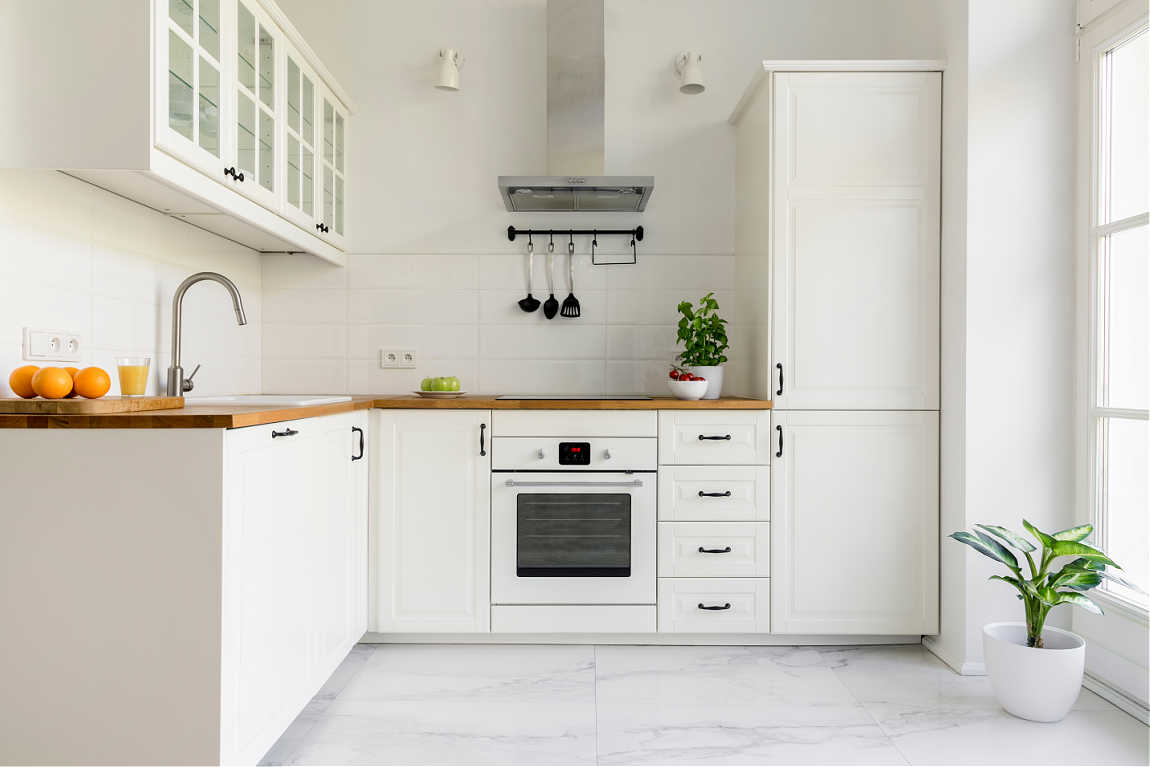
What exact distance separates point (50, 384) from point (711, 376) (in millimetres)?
2085

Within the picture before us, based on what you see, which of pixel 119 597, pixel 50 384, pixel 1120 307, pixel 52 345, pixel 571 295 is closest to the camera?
pixel 119 597

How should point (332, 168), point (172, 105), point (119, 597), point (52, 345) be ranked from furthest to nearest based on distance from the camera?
point (332, 168)
point (52, 345)
point (172, 105)
point (119, 597)

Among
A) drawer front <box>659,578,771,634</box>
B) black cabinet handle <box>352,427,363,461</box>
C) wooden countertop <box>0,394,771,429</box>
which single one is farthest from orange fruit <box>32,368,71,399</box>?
drawer front <box>659,578,771,634</box>

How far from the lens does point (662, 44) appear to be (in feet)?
10.7

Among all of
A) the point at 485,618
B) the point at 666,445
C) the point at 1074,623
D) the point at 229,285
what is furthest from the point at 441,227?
the point at 1074,623

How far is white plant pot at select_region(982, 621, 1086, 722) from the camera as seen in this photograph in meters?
2.09

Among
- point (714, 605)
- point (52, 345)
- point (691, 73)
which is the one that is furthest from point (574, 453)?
→ point (691, 73)

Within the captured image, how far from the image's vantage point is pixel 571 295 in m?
3.25

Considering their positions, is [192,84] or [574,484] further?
[574,484]

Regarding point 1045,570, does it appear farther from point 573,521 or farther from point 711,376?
point 573,521

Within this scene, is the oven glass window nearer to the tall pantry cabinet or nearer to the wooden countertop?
the wooden countertop

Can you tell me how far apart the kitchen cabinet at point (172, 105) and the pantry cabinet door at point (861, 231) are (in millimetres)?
1687

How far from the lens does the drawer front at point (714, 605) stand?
106 inches

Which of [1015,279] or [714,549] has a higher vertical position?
[1015,279]
